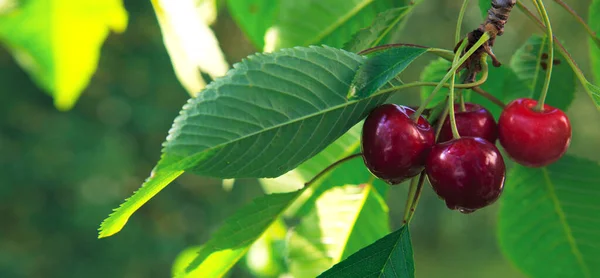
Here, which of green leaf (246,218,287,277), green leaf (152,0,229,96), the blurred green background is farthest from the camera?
the blurred green background

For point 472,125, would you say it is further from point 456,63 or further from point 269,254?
point 269,254

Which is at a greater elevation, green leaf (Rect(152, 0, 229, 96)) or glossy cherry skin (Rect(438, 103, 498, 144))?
green leaf (Rect(152, 0, 229, 96))

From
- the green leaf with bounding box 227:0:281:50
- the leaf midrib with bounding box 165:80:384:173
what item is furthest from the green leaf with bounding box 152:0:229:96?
the leaf midrib with bounding box 165:80:384:173

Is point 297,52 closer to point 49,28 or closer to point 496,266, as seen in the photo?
point 49,28

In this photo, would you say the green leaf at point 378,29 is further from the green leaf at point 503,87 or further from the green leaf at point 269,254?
the green leaf at point 269,254

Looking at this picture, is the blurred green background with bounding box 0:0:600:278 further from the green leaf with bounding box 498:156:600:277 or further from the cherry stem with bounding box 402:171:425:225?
the cherry stem with bounding box 402:171:425:225
